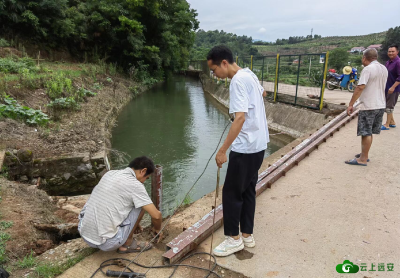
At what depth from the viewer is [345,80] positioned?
1293 centimetres

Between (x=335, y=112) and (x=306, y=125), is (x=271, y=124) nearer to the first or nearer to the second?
(x=306, y=125)

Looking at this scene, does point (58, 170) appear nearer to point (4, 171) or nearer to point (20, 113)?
point (4, 171)

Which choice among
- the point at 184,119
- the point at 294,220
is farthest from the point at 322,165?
the point at 184,119

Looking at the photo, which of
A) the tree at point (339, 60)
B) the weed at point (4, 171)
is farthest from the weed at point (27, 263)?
the tree at point (339, 60)

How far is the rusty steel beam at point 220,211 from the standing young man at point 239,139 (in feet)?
0.82

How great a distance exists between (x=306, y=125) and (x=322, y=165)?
16.2 ft

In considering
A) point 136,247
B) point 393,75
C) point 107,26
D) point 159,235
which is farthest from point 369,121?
point 107,26

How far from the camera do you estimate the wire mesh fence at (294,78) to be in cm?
966

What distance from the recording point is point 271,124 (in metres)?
10.5

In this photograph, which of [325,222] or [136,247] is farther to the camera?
[325,222]

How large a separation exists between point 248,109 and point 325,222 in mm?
1637

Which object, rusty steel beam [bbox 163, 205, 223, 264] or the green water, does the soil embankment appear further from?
the green water

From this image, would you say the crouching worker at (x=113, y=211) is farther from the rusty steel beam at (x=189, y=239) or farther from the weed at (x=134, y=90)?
the weed at (x=134, y=90)

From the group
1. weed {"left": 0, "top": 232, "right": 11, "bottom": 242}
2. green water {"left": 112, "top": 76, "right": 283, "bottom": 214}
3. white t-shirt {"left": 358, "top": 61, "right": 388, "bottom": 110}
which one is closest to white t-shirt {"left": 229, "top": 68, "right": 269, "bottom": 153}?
weed {"left": 0, "top": 232, "right": 11, "bottom": 242}
